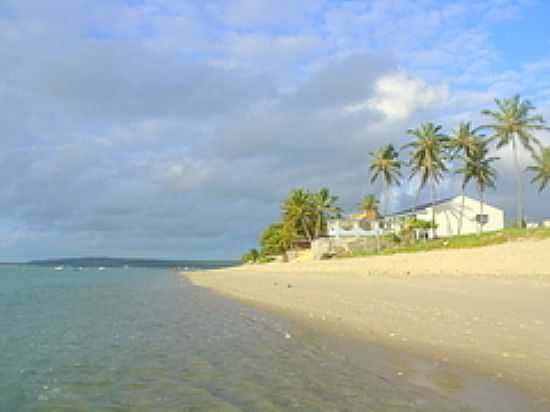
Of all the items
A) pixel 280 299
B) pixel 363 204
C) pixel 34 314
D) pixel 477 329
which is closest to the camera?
pixel 477 329

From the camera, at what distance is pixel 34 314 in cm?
2456

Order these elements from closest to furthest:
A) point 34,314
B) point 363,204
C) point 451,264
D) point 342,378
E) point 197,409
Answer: point 197,409 → point 342,378 → point 34,314 → point 451,264 → point 363,204

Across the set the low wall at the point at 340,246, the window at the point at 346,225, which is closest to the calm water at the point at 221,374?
the low wall at the point at 340,246

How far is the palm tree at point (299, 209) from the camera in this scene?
292ft

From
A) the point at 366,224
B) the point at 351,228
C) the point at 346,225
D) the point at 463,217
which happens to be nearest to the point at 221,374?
the point at 463,217

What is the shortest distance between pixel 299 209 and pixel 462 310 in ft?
240

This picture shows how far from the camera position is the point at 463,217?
69.8m

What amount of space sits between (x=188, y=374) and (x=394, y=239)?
182 ft

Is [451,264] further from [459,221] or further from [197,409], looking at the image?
[459,221]

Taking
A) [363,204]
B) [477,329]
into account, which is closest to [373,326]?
[477,329]

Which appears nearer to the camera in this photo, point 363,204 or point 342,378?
point 342,378

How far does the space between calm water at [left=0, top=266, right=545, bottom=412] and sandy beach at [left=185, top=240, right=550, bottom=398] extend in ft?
2.84

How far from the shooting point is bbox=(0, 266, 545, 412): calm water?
27.4 feet

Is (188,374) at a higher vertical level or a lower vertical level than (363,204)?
lower
